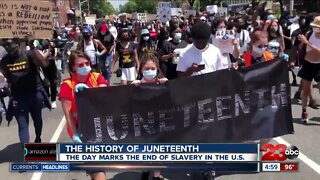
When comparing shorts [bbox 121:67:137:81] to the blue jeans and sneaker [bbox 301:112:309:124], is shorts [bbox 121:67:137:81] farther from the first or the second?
sneaker [bbox 301:112:309:124]

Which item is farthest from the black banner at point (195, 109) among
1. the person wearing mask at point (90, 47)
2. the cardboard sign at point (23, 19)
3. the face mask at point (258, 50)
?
the person wearing mask at point (90, 47)

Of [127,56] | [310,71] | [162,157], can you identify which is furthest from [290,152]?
[127,56]

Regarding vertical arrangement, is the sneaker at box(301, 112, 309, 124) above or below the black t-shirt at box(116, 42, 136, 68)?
below

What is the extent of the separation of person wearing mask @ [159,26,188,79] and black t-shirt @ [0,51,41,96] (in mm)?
3026

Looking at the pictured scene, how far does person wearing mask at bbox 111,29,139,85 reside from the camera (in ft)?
31.8

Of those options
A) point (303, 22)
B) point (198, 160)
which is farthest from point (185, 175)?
point (303, 22)

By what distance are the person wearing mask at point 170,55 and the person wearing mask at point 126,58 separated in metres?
0.58

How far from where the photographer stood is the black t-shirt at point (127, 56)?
384 inches

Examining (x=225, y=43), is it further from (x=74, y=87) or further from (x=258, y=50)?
(x=74, y=87)

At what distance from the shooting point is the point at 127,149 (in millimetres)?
4016

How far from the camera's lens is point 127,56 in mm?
9789

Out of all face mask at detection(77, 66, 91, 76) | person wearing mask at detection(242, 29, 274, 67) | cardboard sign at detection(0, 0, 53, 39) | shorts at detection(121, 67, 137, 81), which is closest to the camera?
face mask at detection(77, 66, 91, 76)

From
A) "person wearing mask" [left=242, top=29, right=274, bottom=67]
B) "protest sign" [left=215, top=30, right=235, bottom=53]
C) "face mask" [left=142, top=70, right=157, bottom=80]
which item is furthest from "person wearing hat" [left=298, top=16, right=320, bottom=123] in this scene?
"face mask" [left=142, top=70, right=157, bottom=80]

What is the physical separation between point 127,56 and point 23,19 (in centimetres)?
299
